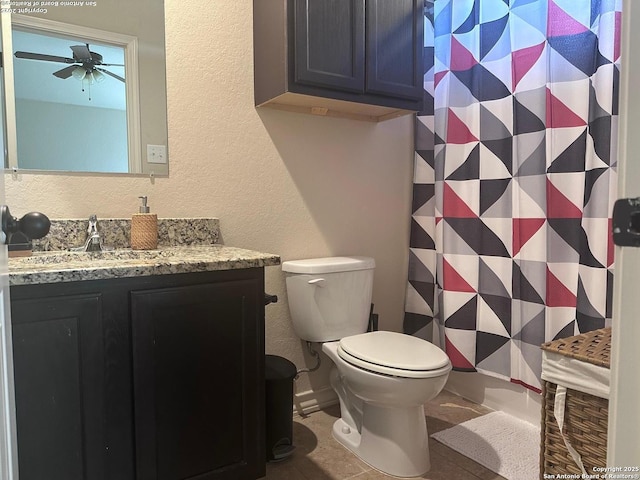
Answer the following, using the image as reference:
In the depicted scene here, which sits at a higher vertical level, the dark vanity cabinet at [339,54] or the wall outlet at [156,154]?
the dark vanity cabinet at [339,54]

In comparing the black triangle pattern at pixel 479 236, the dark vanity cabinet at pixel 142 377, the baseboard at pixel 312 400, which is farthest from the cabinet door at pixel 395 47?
the baseboard at pixel 312 400

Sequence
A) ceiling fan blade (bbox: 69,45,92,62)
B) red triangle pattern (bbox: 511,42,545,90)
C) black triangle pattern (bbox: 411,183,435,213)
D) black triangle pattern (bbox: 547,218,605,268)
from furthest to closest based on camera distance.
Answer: black triangle pattern (bbox: 411,183,435,213) < red triangle pattern (bbox: 511,42,545,90) < black triangle pattern (bbox: 547,218,605,268) < ceiling fan blade (bbox: 69,45,92,62)

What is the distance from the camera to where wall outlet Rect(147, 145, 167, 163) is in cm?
163

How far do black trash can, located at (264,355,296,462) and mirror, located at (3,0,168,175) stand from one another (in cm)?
90

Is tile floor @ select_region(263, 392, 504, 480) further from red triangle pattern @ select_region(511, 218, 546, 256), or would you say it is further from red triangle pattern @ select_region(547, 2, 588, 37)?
red triangle pattern @ select_region(547, 2, 588, 37)

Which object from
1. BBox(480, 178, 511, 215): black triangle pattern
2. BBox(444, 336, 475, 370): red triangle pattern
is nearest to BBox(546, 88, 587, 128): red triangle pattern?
BBox(480, 178, 511, 215): black triangle pattern

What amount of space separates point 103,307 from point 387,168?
1.60 metres

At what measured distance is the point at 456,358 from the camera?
2082mm

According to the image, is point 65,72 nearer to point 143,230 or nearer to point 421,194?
point 143,230

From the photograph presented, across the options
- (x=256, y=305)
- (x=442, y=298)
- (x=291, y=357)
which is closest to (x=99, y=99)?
(x=256, y=305)

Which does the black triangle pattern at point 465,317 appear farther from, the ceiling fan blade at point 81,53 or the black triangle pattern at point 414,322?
the ceiling fan blade at point 81,53

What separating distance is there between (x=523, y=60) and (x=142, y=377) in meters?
1.87

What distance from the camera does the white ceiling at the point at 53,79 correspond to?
4.68 ft

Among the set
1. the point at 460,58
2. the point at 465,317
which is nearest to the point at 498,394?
the point at 465,317
